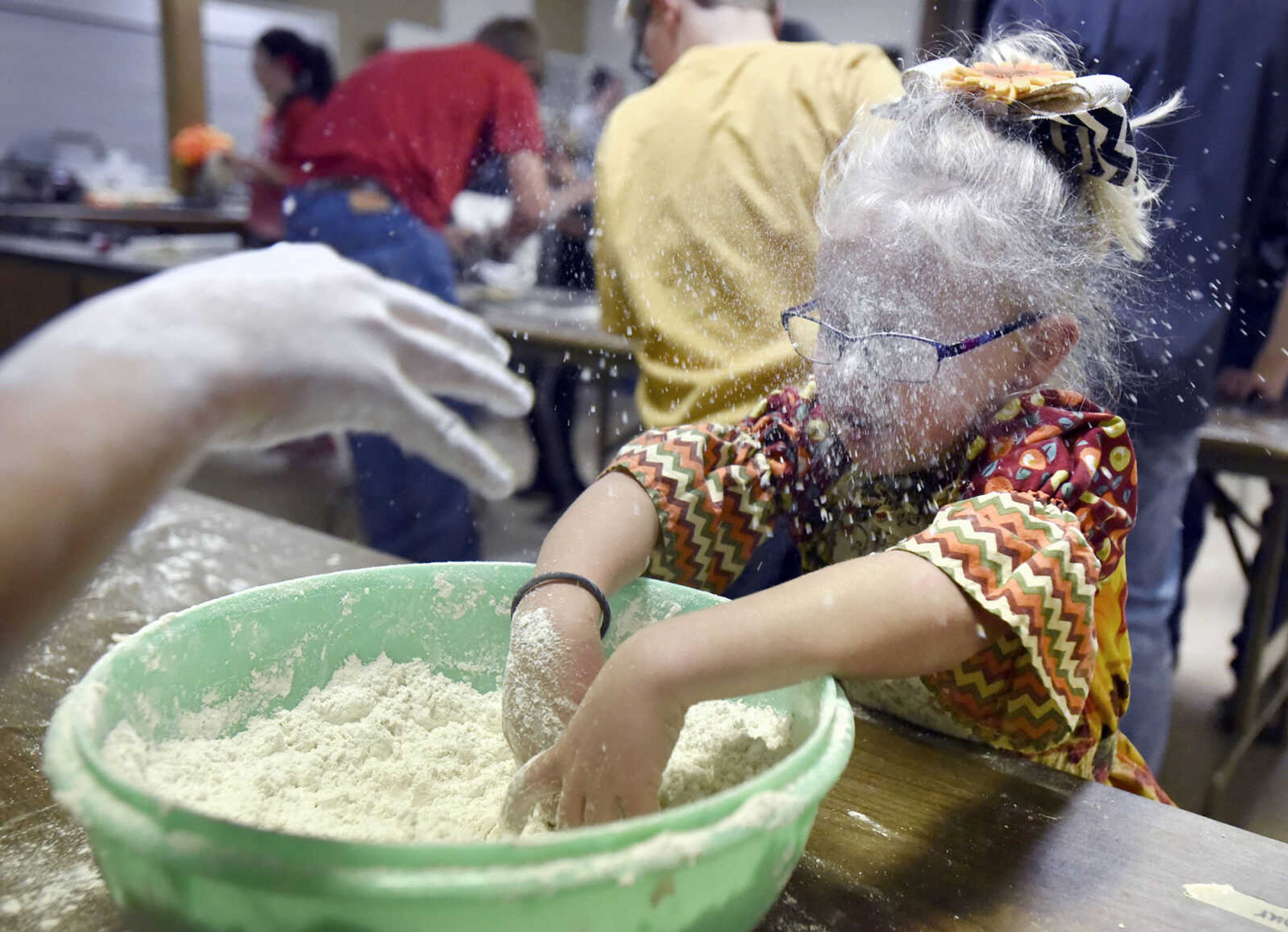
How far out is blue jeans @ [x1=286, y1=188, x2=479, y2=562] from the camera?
156 cm

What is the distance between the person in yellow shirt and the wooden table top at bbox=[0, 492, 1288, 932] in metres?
0.34

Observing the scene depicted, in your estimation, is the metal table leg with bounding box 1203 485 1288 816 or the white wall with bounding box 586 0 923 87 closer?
the white wall with bounding box 586 0 923 87

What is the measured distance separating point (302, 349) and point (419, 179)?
1460 mm

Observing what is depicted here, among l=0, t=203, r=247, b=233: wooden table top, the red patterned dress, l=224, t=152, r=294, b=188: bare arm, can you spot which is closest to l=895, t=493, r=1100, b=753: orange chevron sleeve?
the red patterned dress

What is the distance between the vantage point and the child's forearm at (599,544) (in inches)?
29.6

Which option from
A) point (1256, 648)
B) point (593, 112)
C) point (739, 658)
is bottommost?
point (1256, 648)

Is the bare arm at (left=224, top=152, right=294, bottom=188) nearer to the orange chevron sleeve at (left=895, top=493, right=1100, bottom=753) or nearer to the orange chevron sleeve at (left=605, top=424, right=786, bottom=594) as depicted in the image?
the orange chevron sleeve at (left=605, top=424, right=786, bottom=594)

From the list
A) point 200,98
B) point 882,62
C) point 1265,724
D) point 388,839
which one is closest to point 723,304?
point 882,62

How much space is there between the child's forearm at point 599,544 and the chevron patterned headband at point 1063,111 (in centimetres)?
42

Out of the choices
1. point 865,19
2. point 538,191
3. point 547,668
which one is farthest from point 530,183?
point 547,668

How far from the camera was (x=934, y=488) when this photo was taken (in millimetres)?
798

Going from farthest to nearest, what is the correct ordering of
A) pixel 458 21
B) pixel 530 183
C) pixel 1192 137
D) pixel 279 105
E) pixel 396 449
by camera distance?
pixel 279 105, pixel 458 21, pixel 396 449, pixel 530 183, pixel 1192 137

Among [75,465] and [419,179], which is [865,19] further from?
[419,179]

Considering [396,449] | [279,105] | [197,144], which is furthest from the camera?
[197,144]
